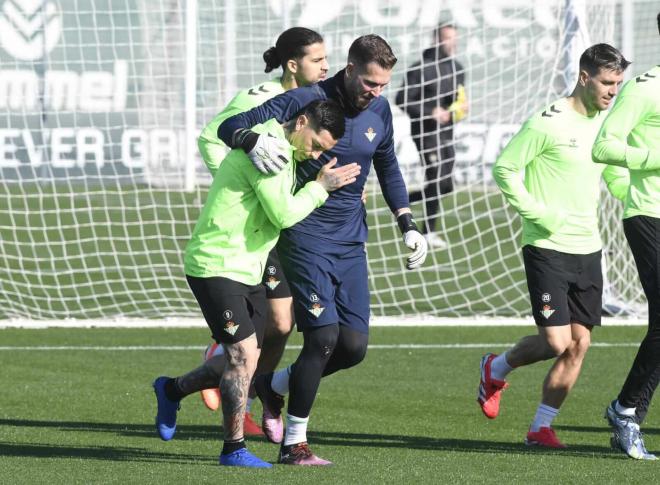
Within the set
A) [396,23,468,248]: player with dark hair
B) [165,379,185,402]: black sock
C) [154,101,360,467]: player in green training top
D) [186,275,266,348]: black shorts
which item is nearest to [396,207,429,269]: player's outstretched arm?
[154,101,360,467]: player in green training top

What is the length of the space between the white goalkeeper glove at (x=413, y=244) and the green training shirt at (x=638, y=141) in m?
0.90

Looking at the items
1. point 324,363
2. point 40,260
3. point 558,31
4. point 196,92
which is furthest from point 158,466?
point 196,92

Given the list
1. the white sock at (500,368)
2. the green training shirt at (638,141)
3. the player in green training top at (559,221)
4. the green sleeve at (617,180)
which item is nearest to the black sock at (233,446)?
the player in green training top at (559,221)

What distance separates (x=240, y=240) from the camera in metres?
6.25

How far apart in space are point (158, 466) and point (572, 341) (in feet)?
7.45

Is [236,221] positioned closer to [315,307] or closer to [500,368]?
[315,307]

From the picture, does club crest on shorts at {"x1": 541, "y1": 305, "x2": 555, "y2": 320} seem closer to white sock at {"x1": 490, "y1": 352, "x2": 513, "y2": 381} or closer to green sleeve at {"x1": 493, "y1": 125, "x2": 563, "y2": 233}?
green sleeve at {"x1": 493, "y1": 125, "x2": 563, "y2": 233}

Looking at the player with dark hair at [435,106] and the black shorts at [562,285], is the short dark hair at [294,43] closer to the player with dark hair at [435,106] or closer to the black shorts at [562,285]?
the black shorts at [562,285]

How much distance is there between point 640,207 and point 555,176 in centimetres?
66

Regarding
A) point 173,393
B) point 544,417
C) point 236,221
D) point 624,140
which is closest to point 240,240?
→ point 236,221

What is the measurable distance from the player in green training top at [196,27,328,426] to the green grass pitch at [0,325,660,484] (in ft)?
1.48

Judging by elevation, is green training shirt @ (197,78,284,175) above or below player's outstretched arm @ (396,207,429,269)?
above

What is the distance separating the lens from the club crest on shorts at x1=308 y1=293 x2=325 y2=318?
A: 6375 mm

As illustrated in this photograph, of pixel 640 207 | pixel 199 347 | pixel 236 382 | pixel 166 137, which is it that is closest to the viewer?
pixel 236 382
